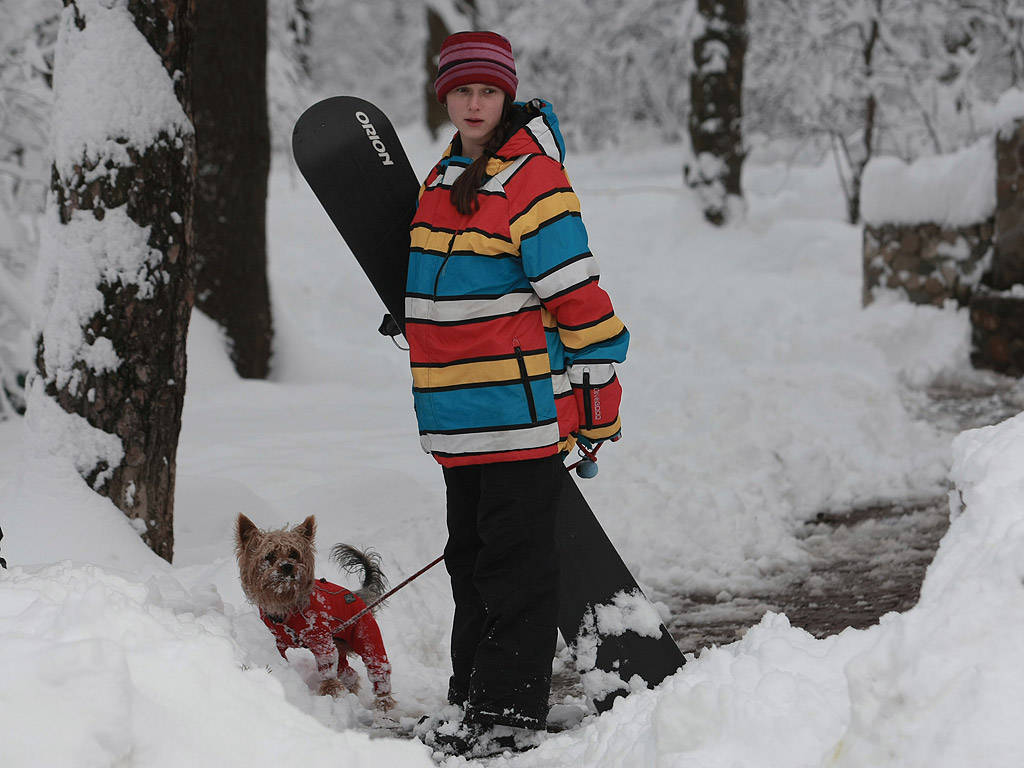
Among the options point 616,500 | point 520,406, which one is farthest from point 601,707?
point 616,500

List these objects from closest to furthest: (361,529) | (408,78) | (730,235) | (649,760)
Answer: (649,760) < (361,529) < (730,235) < (408,78)

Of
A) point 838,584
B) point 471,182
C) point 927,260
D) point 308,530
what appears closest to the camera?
point 471,182

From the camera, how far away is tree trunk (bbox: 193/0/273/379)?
734cm

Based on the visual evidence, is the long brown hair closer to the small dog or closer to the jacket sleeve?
the jacket sleeve

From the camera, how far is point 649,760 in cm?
214

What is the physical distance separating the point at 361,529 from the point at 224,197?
11.8 feet

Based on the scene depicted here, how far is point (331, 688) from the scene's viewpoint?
11.5 feet

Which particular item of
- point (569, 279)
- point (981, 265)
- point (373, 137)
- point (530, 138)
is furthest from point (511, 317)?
point (981, 265)

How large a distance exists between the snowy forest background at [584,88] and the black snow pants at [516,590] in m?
1.78

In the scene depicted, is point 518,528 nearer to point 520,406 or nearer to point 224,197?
point 520,406

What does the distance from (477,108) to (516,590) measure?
1.49m

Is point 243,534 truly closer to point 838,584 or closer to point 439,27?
point 838,584

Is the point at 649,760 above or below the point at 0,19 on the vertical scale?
below

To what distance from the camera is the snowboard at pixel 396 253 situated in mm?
3352
